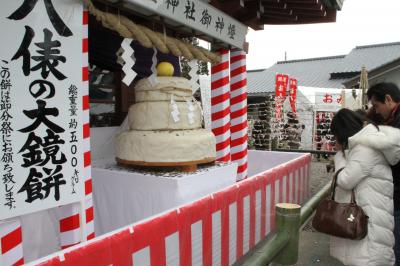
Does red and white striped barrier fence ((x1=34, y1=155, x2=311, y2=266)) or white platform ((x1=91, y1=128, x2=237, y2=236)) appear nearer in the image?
red and white striped barrier fence ((x1=34, y1=155, x2=311, y2=266))

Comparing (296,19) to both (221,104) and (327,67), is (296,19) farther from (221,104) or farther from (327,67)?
(327,67)

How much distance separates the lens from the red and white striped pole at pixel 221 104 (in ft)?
20.1

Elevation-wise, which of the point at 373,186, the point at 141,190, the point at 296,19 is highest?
the point at 296,19

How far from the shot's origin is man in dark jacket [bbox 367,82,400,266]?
9.43ft

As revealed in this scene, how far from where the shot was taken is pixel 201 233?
2957 mm

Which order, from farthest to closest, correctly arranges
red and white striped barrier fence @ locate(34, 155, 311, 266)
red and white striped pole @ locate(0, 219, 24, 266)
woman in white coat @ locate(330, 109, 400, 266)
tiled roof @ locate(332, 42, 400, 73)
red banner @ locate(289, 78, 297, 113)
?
tiled roof @ locate(332, 42, 400, 73), red banner @ locate(289, 78, 297, 113), woman in white coat @ locate(330, 109, 400, 266), red and white striped pole @ locate(0, 219, 24, 266), red and white striped barrier fence @ locate(34, 155, 311, 266)

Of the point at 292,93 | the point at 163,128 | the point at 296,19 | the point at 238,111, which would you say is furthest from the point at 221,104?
the point at 292,93

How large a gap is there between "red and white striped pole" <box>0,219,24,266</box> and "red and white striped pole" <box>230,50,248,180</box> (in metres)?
4.48

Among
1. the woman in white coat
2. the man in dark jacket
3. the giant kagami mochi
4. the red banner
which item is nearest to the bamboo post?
the woman in white coat

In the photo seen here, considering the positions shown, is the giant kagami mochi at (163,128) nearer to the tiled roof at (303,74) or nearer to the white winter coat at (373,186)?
the white winter coat at (373,186)

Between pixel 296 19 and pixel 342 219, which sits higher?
pixel 296 19

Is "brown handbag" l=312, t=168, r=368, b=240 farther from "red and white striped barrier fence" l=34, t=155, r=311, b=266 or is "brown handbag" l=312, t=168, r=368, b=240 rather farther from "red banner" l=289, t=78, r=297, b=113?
"red banner" l=289, t=78, r=297, b=113

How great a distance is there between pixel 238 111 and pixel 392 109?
3865 mm

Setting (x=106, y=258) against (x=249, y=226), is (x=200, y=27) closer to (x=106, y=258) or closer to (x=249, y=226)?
(x=249, y=226)
